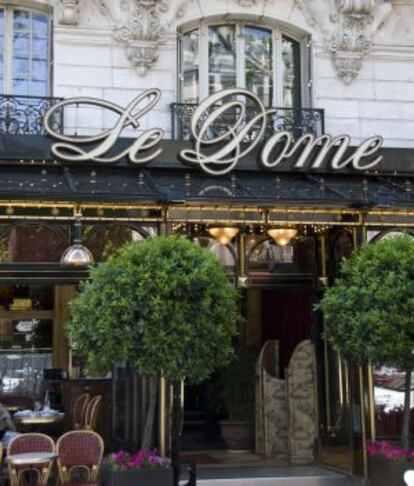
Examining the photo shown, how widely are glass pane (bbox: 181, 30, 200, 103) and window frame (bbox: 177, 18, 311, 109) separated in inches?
2.1

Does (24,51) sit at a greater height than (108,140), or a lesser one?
greater

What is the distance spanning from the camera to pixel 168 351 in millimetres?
9984

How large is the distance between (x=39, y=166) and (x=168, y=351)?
14.7 ft

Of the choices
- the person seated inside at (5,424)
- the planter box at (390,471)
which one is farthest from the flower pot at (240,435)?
the planter box at (390,471)

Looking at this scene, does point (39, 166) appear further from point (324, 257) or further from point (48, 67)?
point (324, 257)

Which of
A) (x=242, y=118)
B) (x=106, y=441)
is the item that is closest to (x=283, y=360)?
(x=106, y=441)

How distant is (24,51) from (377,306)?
7.37 m

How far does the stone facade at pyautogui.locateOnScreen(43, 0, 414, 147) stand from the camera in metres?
13.9

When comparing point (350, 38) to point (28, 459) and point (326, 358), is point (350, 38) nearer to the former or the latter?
point (326, 358)

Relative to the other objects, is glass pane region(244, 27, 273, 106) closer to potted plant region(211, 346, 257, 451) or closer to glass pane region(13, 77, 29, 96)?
glass pane region(13, 77, 29, 96)

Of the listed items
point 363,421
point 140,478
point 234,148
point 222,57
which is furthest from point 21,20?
point 363,421

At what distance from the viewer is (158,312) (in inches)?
391

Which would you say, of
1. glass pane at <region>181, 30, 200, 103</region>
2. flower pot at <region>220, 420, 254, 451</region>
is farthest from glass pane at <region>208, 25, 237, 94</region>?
flower pot at <region>220, 420, 254, 451</region>

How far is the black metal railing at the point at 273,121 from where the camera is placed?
13.9 metres
